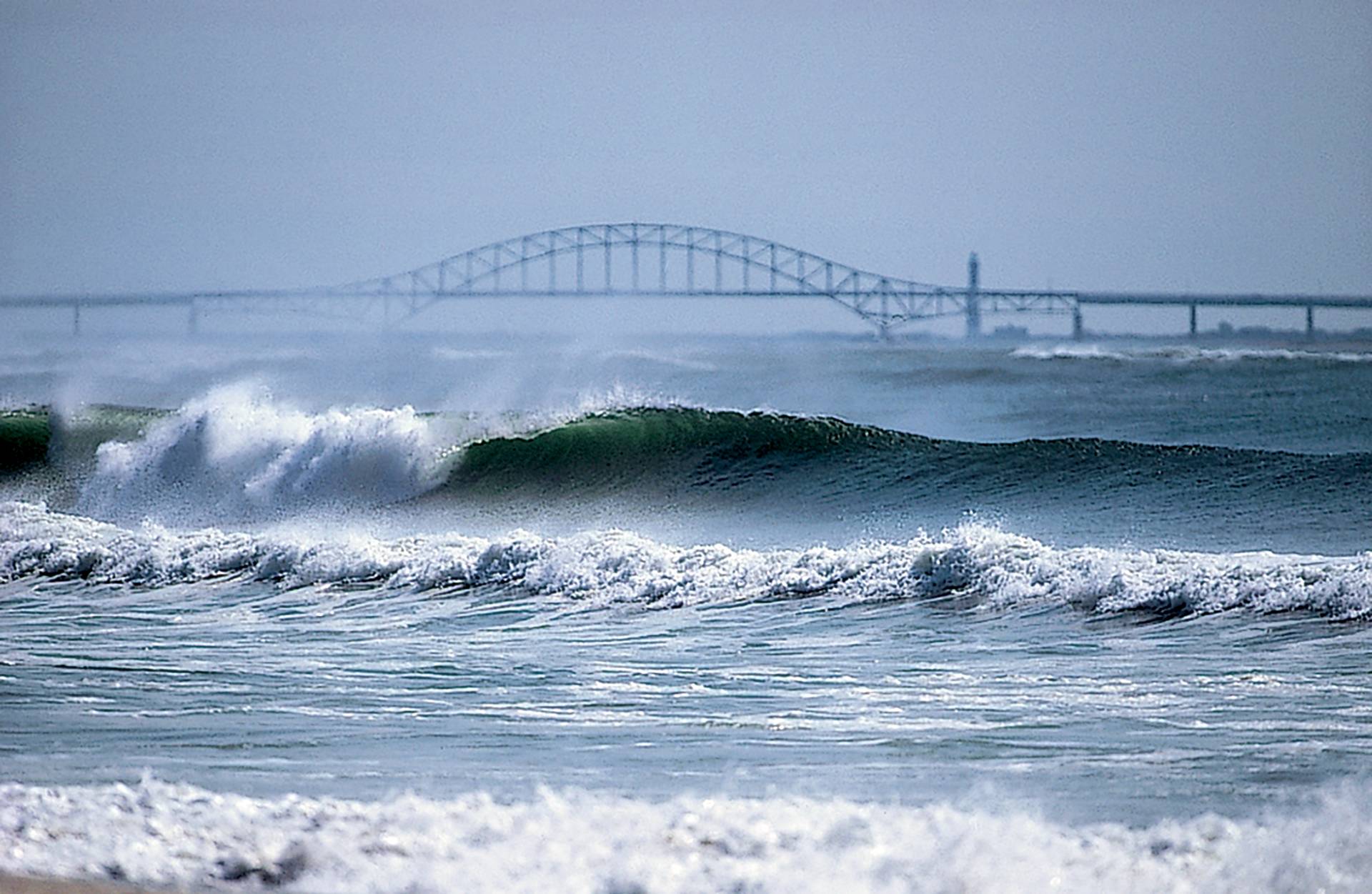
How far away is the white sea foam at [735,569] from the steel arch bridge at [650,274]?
1754 millimetres

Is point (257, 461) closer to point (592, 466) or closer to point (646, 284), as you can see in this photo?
point (592, 466)

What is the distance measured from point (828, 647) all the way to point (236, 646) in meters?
1.43

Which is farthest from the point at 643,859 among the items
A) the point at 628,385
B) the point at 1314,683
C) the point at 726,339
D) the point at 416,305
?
the point at 628,385

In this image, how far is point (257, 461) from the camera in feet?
23.1

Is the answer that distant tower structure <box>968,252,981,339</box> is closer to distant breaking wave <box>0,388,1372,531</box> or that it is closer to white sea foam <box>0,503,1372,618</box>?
distant breaking wave <box>0,388,1372,531</box>

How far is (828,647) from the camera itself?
11.5 feet

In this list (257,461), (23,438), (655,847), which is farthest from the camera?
(23,438)

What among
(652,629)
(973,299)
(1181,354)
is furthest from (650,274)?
(1181,354)

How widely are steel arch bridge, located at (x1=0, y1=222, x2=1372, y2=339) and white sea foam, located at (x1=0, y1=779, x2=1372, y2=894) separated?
4.73 m

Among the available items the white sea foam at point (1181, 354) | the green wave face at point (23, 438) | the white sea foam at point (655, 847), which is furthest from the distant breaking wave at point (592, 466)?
the white sea foam at point (655, 847)

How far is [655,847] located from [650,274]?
5.57 m

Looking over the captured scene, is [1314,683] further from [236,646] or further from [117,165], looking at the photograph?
[117,165]

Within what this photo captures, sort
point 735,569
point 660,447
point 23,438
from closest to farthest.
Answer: point 735,569 → point 23,438 → point 660,447

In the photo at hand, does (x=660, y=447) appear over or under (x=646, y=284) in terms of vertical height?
under
